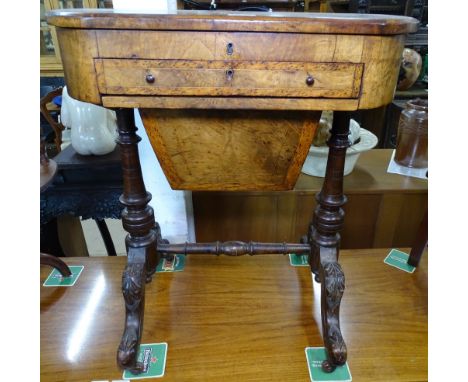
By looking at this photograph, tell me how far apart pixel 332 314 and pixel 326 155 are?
669mm

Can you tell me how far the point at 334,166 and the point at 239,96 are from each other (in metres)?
0.43

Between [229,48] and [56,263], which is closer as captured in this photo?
[229,48]

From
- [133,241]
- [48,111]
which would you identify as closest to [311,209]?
[133,241]

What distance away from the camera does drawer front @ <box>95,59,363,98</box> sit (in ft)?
2.46

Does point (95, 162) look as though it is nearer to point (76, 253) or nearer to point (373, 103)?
point (76, 253)

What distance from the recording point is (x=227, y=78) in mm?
757

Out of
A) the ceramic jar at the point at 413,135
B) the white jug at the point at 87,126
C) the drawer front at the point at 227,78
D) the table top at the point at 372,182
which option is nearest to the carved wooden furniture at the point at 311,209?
the table top at the point at 372,182

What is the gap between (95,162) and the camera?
141 cm

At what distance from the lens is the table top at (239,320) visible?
1.03 metres

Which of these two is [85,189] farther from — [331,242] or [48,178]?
[331,242]

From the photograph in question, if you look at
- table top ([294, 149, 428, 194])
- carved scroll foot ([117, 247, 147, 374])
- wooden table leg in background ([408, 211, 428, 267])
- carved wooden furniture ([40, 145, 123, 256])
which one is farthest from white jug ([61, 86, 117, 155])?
wooden table leg in background ([408, 211, 428, 267])

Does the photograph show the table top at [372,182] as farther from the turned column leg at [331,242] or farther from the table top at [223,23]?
the table top at [223,23]

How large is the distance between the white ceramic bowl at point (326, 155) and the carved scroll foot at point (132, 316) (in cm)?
82

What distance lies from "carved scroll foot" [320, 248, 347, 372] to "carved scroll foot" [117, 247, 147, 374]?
0.53m
